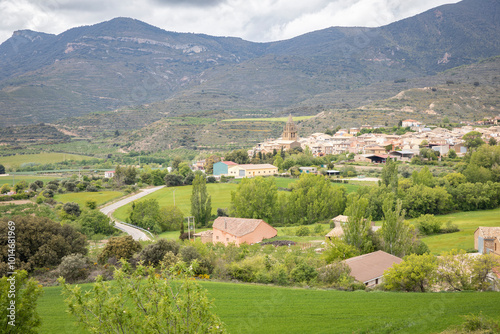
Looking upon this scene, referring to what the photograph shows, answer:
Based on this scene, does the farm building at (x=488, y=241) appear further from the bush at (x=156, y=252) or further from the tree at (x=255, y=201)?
the tree at (x=255, y=201)

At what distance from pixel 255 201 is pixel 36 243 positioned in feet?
76.5

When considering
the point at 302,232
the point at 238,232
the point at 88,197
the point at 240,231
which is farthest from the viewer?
the point at 88,197

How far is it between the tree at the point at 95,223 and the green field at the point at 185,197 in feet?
17.0

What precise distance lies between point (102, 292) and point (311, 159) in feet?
198

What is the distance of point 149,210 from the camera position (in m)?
38.1

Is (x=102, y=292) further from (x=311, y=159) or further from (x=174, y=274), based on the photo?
(x=311, y=159)

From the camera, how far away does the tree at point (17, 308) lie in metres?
7.69

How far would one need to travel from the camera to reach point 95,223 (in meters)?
33.6

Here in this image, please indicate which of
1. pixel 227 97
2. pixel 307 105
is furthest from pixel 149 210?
pixel 227 97

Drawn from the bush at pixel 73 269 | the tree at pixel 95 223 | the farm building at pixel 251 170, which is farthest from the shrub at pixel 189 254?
the farm building at pixel 251 170

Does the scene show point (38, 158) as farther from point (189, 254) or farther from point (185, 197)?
point (189, 254)

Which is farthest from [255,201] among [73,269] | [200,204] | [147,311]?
[147,311]

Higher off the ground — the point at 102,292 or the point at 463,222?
the point at 102,292

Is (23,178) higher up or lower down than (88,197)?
higher up
